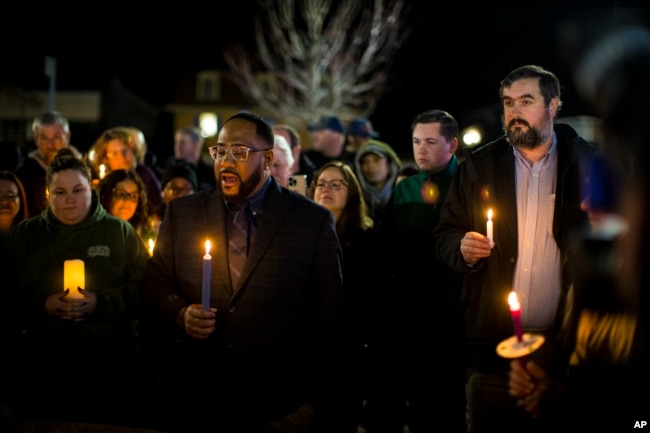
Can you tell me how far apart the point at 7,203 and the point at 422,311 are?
11.1 ft

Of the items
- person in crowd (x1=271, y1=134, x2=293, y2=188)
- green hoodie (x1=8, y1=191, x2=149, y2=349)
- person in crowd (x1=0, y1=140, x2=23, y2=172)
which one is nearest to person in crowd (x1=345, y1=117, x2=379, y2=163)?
person in crowd (x1=271, y1=134, x2=293, y2=188)

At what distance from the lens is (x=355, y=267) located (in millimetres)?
6109

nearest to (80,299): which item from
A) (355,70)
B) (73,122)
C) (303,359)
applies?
(303,359)

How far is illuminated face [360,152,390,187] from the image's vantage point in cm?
804

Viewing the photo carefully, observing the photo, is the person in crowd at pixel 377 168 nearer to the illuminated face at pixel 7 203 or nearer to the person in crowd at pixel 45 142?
the person in crowd at pixel 45 142

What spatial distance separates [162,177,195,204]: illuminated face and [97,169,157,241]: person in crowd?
2.81 ft

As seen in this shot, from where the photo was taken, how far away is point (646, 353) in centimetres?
295

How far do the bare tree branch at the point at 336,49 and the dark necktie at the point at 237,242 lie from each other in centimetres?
2968

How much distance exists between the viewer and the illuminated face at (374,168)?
8.04 metres

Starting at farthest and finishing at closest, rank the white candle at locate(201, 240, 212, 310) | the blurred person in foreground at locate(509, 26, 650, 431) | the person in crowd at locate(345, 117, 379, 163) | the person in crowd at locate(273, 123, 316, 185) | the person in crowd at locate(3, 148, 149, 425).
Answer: the person in crowd at locate(345, 117, 379, 163)
the person in crowd at locate(273, 123, 316, 185)
the person in crowd at locate(3, 148, 149, 425)
the white candle at locate(201, 240, 212, 310)
the blurred person in foreground at locate(509, 26, 650, 431)

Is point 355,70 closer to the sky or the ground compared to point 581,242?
closer to the sky

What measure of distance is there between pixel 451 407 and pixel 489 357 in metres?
2.12

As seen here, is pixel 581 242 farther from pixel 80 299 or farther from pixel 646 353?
pixel 80 299

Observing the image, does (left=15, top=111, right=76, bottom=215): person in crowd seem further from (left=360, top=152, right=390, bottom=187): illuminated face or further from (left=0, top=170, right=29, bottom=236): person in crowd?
(left=360, top=152, right=390, bottom=187): illuminated face
